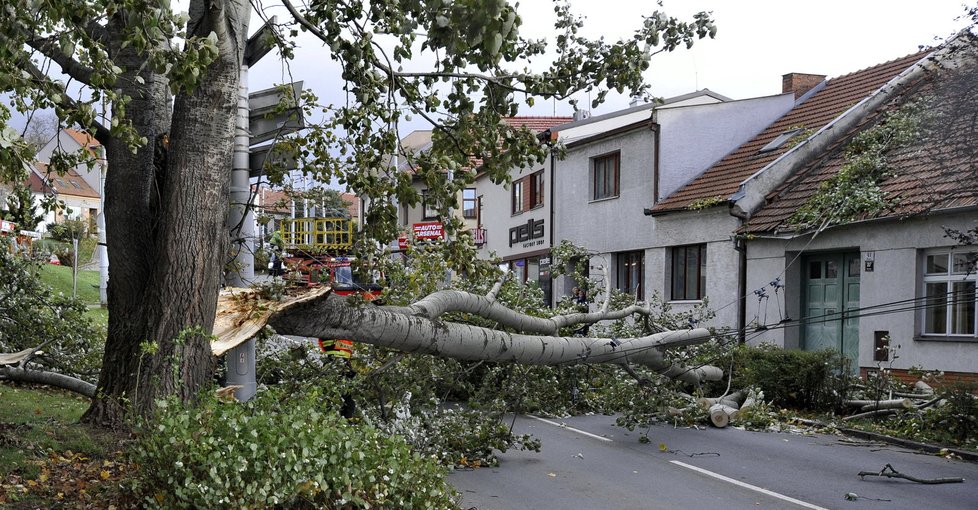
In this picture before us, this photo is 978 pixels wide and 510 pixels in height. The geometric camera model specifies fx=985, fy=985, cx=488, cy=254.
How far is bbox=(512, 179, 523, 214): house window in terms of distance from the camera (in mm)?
36594

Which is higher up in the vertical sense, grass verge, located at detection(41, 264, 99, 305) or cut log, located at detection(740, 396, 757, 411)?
grass verge, located at detection(41, 264, 99, 305)

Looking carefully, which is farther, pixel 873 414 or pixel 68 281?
pixel 68 281

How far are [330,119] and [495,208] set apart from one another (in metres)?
31.6

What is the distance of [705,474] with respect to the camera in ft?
35.7

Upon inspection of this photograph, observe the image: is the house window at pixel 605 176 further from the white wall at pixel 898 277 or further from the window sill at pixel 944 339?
the window sill at pixel 944 339

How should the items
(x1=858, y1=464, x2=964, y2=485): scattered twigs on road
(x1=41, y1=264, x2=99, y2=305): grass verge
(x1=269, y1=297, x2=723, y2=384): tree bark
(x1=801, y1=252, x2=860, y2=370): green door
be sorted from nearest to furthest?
(x1=269, y1=297, x2=723, y2=384): tree bark → (x1=858, y1=464, x2=964, y2=485): scattered twigs on road → (x1=801, y1=252, x2=860, y2=370): green door → (x1=41, y1=264, x2=99, y2=305): grass verge

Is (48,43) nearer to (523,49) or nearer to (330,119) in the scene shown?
(330,119)

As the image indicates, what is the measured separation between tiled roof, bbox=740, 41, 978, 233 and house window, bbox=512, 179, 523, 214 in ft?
49.5

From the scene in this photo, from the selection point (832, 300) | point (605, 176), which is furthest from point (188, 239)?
point (605, 176)

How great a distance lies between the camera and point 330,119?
8.88 metres

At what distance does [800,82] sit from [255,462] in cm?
2573

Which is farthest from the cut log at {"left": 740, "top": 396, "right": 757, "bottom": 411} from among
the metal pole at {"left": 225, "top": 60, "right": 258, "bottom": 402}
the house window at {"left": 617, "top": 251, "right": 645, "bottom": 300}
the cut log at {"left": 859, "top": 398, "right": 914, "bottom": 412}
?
the metal pole at {"left": 225, "top": 60, "right": 258, "bottom": 402}

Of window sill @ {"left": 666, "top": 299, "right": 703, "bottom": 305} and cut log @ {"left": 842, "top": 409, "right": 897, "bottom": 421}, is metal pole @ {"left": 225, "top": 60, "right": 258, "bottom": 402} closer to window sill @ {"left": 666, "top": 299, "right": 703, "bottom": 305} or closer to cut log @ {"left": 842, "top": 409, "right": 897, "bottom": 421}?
→ cut log @ {"left": 842, "top": 409, "right": 897, "bottom": 421}

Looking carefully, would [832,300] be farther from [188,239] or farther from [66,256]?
[66,256]
